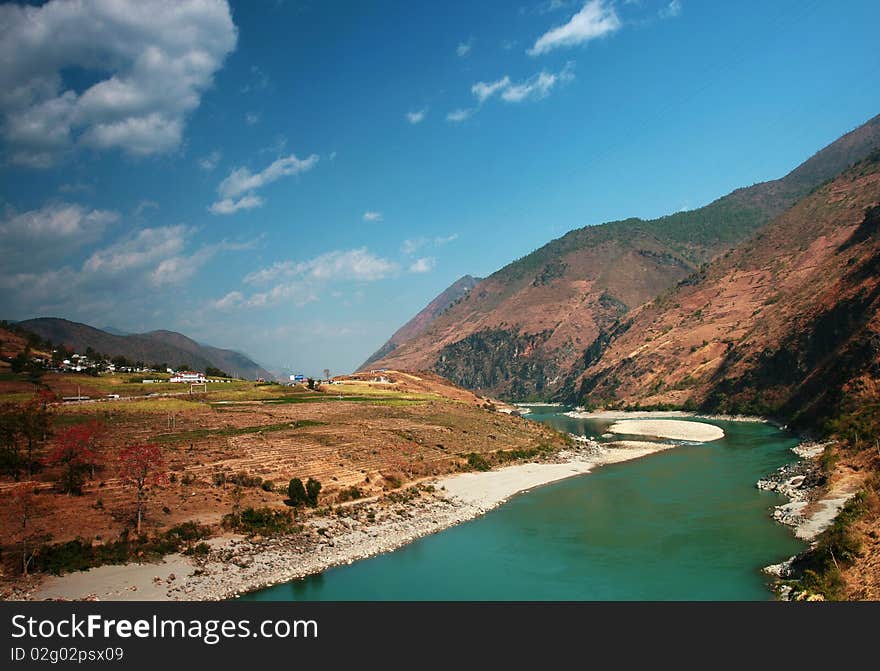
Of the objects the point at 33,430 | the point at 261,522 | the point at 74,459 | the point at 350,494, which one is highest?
the point at 33,430

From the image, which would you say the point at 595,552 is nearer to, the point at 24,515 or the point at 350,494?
the point at 350,494

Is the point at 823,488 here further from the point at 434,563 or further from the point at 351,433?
the point at 351,433

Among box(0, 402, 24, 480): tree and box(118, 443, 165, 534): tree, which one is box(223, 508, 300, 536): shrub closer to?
box(118, 443, 165, 534): tree

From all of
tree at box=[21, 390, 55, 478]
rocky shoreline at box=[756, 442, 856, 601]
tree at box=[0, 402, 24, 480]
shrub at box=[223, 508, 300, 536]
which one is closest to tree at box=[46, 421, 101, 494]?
tree at box=[21, 390, 55, 478]

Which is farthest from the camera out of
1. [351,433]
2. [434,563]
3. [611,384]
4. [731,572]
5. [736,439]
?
[611,384]

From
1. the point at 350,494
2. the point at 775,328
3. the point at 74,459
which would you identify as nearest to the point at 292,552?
the point at 350,494
